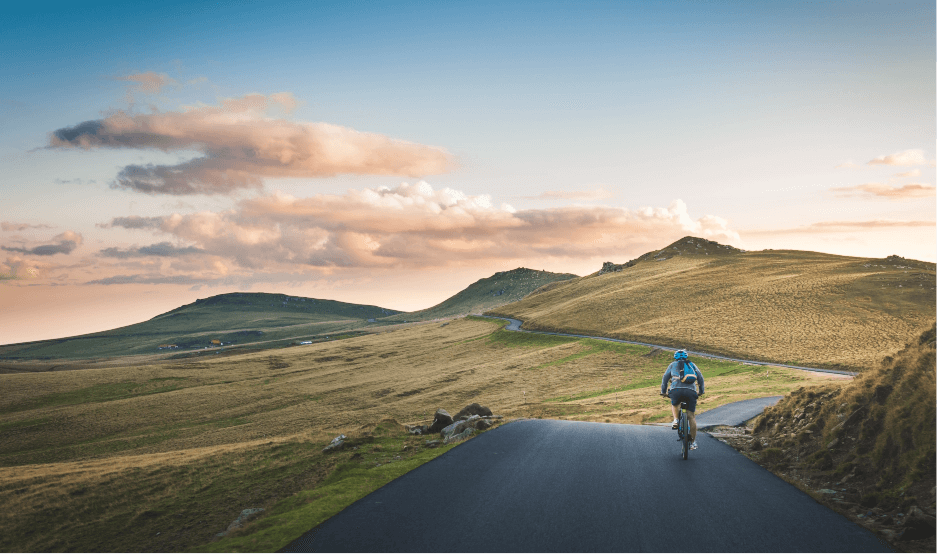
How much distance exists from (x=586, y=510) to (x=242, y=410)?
221 ft

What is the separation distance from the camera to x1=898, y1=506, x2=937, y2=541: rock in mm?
9188

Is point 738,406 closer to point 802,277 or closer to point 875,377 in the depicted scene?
point 875,377

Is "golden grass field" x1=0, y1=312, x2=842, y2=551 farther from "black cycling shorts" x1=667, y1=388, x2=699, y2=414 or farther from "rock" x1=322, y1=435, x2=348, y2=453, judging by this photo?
"black cycling shorts" x1=667, y1=388, x2=699, y2=414

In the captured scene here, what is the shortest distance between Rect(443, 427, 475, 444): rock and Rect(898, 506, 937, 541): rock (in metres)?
12.8

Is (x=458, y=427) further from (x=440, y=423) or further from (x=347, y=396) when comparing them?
(x=347, y=396)

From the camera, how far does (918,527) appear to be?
30.4 ft

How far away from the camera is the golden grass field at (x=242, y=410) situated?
796 inches

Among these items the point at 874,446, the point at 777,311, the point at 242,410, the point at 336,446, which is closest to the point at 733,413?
the point at 874,446

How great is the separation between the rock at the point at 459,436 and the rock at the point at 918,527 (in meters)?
12.8

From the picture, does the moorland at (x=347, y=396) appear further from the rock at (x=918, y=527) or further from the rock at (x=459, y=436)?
the rock at (x=918, y=527)

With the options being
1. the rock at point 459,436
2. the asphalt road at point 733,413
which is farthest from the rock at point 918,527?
the rock at point 459,436

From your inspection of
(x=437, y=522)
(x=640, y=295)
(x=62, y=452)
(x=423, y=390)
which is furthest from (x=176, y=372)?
(x=437, y=522)

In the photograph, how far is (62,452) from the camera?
5225 centimetres

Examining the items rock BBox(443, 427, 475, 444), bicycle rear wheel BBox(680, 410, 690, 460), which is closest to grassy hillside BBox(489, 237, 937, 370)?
bicycle rear wheel BBox(680, 410, 690, 460)
